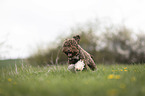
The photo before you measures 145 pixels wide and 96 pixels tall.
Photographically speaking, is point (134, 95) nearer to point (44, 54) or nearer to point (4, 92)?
point (4, 92)

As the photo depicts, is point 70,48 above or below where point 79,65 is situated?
above

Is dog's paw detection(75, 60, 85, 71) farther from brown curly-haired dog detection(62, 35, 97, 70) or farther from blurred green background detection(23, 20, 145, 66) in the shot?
blurred green background detection(23, 20, 145, 66)

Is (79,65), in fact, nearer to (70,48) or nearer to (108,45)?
(70,48)

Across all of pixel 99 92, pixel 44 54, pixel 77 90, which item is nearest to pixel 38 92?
pixel 77 90

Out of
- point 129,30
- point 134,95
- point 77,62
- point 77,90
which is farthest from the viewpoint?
point 129,30

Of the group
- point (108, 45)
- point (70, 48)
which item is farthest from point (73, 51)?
point (108, 45)

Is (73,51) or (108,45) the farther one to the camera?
(108,45)

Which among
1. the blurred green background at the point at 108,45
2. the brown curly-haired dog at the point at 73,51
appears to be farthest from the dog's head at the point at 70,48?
the blurred green background at the point at 108,45

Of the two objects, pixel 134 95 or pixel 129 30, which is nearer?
pixel 134 95

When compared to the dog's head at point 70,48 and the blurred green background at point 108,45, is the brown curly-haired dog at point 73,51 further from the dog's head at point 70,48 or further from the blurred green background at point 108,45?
the blurred green background at point 108,45

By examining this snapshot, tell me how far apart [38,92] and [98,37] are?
7.38 m

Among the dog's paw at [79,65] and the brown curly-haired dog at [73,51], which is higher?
the brown curly-haired dog at [73,51]

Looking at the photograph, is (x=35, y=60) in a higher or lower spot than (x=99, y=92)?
lower

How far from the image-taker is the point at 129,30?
9695mm
